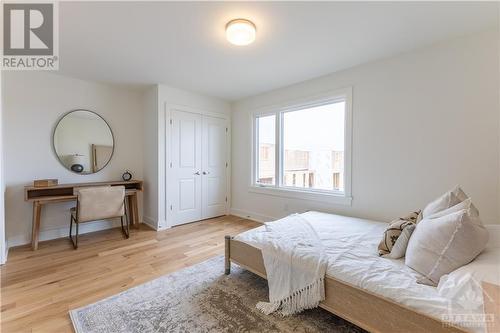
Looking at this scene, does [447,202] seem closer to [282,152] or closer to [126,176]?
[282,152]

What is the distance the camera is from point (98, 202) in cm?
291

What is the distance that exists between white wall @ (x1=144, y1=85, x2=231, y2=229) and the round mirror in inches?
24.1

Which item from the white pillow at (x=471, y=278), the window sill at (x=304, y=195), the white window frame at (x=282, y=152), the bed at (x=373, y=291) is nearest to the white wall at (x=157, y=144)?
the white window frame at (x=282, y=152)

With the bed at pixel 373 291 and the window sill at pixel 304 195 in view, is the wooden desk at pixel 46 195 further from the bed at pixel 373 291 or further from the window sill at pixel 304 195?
the bed at pixel 373 291

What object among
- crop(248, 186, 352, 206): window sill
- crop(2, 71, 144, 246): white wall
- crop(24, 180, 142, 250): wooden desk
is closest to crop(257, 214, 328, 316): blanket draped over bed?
crop(248, 186, 352, 206): window sill

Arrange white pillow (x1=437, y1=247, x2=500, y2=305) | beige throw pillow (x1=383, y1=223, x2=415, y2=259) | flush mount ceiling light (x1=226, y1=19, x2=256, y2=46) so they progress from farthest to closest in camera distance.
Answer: flush mount ceiling light (x1=226, y1=19, x2=256, y2=46) → beige throw pillow (x1=383, y1=223, x2=415, y2=259) → white pillow (x1=437, y1=247, x2=500, y2=305)

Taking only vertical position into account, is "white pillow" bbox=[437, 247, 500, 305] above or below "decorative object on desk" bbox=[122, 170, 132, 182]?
below

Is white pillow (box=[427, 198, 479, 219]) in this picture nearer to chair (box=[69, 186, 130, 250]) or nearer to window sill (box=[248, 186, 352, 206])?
window sill (box=[248, 186, 352, 206])

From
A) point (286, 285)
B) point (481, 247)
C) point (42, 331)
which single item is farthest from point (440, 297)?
point (42, 331)

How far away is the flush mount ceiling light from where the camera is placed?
1954mm

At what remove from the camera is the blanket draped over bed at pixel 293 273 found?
1.57 metres

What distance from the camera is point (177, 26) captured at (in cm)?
205

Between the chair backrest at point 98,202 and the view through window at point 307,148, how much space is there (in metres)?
2.31

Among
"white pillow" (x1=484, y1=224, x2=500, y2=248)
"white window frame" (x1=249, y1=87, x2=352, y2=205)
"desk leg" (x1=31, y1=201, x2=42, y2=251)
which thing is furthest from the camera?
"white window frame" (x1=249, y1=87, x2=352, y2=205)
